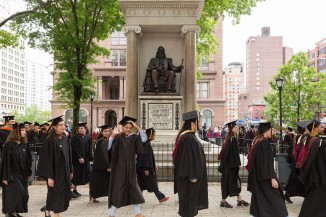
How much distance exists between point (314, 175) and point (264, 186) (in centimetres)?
101

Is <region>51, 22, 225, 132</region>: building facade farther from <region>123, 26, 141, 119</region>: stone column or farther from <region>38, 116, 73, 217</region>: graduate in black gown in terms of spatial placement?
<region>38, 116, 73, 217</region>: graduate in black gown

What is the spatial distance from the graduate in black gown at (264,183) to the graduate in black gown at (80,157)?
4.96 metres

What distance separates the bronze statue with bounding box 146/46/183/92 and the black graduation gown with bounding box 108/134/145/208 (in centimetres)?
794

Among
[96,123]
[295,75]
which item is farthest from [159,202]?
[96,123]

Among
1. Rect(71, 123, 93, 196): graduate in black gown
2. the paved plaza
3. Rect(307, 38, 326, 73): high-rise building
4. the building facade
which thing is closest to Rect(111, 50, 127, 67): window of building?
the building facade

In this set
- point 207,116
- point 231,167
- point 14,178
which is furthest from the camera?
point 207,116

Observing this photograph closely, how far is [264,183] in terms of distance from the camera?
7840mm

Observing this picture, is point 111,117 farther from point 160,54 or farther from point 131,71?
point 160,54

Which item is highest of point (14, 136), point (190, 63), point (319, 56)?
point (319, 56)

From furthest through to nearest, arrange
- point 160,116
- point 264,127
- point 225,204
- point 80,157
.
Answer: point 160,116, point 80,157, point 225,204, point 264,127

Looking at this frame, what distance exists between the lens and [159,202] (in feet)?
33.5

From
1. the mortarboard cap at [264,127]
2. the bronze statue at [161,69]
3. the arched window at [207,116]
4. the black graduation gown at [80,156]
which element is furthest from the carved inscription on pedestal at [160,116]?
the arched window at [207,116]

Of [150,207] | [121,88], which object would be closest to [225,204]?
[150,207]

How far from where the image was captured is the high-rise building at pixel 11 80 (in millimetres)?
147875
